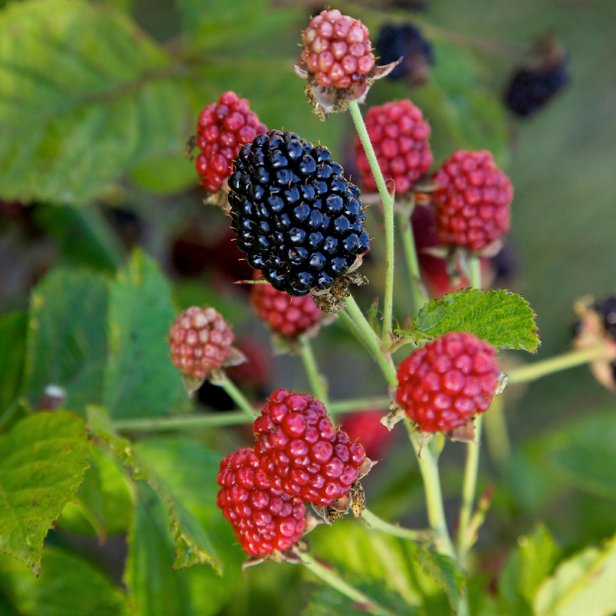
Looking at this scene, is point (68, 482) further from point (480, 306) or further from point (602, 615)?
point (602, 615)

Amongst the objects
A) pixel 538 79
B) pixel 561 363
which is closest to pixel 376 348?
pixel 561 363

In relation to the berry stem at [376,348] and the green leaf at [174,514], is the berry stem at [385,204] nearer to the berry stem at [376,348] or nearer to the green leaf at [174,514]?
the berry stem at [376,348]

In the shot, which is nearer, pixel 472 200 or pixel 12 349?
pixel 472 200

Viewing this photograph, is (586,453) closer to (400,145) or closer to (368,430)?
(368,430)

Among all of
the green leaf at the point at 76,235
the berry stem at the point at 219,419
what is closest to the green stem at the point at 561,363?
the berry stem at the point at 219,419

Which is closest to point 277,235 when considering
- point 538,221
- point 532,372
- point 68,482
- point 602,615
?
point 68,482

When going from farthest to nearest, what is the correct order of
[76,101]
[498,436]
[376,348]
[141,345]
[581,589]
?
1. [498,436]
2. [76,101]
3. [141,345]
4. [581,589]
5. [376,348]

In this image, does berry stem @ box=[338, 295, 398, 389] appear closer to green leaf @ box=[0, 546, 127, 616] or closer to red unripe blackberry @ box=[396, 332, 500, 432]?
red unripe blackberry @ box=[396, 332, 500, 432]
